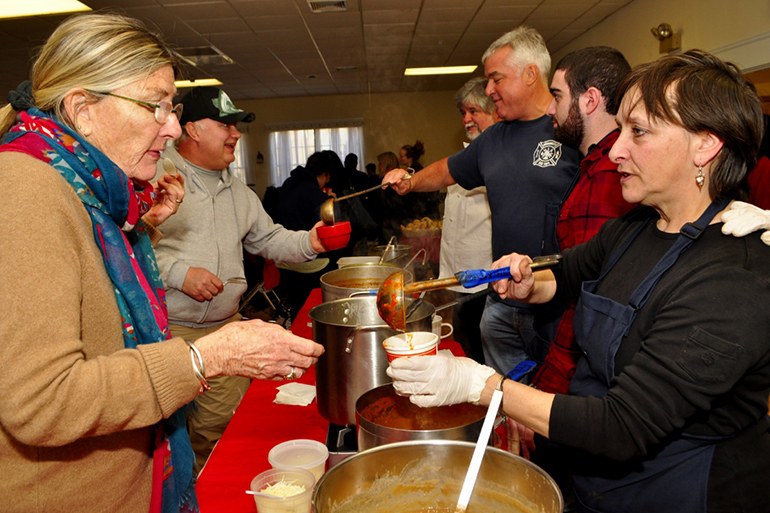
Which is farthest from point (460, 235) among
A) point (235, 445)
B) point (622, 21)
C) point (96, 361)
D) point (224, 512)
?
point (622, 21)

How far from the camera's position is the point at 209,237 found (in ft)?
8.38

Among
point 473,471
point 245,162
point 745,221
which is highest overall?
point 245,162

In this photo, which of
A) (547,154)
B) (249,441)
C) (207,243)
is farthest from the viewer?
(547,154)

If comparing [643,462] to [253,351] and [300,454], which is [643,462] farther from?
[253,351]

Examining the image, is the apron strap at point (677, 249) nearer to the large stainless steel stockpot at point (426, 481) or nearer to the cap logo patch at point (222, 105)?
the large stainless steel stockpot at point (426, 481)

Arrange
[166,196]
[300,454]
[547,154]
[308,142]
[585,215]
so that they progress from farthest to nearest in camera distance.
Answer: [308,142], [547,154], [585,215], [166,196], [300,454]

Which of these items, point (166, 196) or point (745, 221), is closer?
point (745, 221)

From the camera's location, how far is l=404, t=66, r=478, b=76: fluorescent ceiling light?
31.5ft

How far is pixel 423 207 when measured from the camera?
265 inches

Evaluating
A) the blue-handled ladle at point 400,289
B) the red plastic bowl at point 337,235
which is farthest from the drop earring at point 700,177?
the red plastic bowl at point 337,235

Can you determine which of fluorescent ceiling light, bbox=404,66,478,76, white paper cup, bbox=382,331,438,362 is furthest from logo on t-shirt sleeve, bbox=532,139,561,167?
fluorescent ceiling light, bbox=404,66,478,76

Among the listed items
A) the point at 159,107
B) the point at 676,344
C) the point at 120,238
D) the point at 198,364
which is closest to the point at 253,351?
the point at 198,364

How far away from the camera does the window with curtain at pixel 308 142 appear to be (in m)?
12.5

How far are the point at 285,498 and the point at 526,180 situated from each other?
7.02ft
